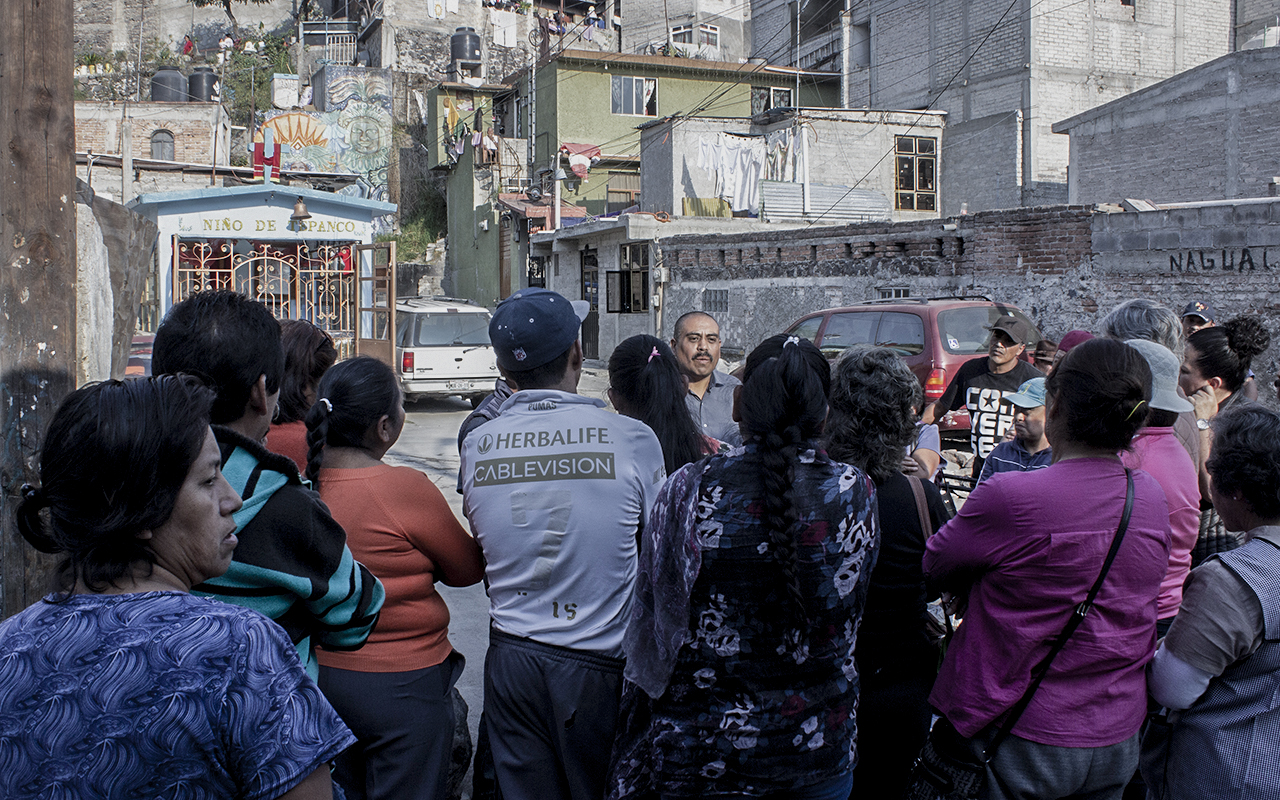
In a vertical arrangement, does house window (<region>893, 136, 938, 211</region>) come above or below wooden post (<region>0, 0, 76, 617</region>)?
above

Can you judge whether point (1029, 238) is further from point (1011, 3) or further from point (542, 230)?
point (542, 230)

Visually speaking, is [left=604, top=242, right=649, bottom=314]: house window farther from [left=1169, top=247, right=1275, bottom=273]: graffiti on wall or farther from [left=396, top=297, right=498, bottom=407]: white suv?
[left=1169, top=247, right=1275, bottom=273]: graffiti on wall

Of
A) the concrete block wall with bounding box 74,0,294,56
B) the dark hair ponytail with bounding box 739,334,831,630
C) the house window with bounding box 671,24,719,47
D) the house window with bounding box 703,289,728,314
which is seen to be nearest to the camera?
the dark hair ponytail with bounding box 739,334,831,630

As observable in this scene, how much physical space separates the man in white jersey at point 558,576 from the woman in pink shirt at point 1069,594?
2.83ft

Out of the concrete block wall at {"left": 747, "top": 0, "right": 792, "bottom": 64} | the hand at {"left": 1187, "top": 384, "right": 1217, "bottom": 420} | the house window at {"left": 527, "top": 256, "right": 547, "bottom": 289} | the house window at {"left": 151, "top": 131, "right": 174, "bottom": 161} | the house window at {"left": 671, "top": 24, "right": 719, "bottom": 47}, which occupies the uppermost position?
the house window at {"left": 671, "top": 24, "right": 719, "bottom": 47}

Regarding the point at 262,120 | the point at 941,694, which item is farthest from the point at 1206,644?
the point at 262,120

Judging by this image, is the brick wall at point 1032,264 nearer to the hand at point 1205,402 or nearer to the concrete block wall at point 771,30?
the hand at point 1205,402

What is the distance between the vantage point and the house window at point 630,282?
22.3 metres

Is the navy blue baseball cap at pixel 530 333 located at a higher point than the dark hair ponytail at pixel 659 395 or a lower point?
higher

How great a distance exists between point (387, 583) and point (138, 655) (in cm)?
125

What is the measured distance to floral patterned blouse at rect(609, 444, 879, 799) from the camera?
2.10 metres

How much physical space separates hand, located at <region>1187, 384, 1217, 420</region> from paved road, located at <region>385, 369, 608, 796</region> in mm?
3257

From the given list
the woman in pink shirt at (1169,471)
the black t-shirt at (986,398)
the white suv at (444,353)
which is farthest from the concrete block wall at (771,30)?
the woman in pink shirt at (1169,471)

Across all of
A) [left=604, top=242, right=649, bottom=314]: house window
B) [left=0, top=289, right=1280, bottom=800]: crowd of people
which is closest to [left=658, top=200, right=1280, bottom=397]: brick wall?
[left=604, top=242, right=649, bottom=314]: house window
